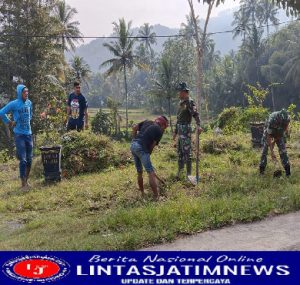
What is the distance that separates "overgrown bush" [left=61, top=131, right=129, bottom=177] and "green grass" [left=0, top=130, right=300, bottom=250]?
1.36 ft

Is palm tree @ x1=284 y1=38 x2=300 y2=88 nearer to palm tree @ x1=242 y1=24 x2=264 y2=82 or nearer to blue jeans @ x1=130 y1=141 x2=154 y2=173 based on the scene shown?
palm tree @ x1=242 y1=24 x2=264 y2=82

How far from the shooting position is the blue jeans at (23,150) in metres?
8.66

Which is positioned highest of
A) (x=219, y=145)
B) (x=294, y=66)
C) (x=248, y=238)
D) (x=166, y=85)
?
(x=294, y=66)

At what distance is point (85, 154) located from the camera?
34.2ft

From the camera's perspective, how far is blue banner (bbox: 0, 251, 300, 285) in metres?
4.09

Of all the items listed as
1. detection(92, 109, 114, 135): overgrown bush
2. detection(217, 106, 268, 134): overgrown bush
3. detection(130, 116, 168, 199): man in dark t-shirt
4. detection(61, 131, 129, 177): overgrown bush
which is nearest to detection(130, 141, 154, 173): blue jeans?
detection(130, 116, 168, 199): man in dark t-shirt

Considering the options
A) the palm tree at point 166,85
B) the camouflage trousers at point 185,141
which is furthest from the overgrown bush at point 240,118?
the palm tree at point 166,85

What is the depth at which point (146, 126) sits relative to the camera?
7129 mm

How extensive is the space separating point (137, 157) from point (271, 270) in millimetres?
3582

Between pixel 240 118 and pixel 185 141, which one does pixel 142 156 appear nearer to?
pixel 185 141

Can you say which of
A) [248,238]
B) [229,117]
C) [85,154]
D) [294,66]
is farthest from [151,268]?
[294,66]

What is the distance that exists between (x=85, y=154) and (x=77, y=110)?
1.21 metres

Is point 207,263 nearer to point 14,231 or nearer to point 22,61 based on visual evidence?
point 14,231

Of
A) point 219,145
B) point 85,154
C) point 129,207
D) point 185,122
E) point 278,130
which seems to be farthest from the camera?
point 219,145
